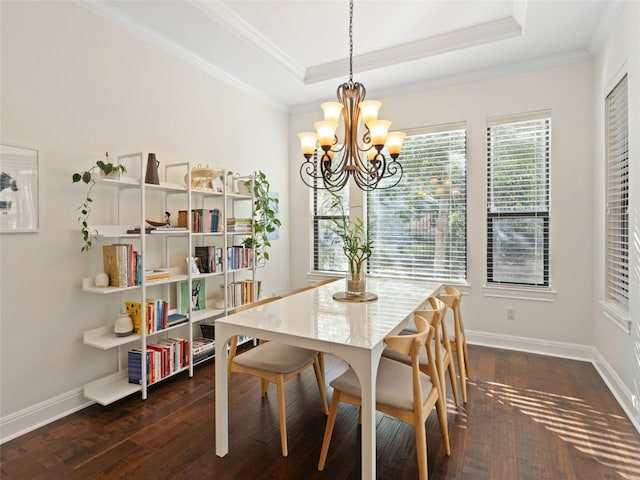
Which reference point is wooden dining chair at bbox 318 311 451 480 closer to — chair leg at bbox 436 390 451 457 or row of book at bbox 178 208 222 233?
chair leg at bbox 436 390 451 457

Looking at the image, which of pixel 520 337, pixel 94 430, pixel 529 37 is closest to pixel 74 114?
pixel 94 430

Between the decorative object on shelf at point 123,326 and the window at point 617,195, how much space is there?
3.77m

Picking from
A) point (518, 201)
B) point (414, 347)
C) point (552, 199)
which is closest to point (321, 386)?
point (414, 347)

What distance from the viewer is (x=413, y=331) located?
9.04ft

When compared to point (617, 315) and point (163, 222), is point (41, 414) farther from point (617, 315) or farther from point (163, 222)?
point (617, 315)

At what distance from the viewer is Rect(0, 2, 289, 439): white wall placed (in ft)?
7.23

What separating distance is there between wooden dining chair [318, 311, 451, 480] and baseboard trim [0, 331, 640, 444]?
4.98 feet

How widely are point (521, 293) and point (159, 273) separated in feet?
11.4

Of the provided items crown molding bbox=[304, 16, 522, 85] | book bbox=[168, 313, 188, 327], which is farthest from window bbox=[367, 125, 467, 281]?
book bbox=[168, 313, 188, 327]

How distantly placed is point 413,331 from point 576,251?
1.98m

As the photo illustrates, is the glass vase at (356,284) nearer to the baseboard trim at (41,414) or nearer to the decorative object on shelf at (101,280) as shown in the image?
the decorative object on shelf at (101,280)

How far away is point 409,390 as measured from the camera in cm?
178

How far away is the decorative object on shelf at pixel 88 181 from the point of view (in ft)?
7.93

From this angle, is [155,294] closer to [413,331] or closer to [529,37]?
[413,331]
